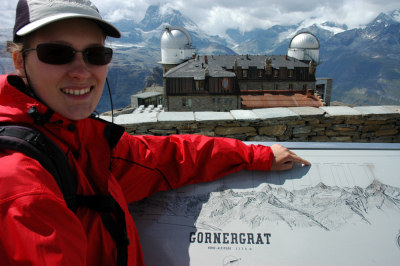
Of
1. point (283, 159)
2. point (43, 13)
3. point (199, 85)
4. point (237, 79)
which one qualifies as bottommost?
point (199, 85)

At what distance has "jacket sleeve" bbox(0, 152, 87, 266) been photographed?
1039 mm

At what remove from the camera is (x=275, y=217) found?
1.98 metres

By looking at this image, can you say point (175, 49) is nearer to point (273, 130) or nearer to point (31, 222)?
point (273, 130)

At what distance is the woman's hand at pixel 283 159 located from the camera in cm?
237

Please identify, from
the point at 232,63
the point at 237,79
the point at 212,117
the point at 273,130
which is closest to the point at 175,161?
the point at 212,117

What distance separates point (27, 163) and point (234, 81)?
2874 cm

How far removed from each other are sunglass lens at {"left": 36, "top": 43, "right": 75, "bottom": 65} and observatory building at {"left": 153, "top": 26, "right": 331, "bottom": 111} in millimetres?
26749

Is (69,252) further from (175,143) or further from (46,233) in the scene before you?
(175,143)

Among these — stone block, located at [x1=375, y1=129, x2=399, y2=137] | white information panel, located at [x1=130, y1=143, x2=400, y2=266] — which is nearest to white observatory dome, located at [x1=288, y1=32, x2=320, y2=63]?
stone block, located at [x1=375, y1=129, x2=399, y2=137]

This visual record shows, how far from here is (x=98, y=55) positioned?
1.64 m

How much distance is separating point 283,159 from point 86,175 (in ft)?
4.89

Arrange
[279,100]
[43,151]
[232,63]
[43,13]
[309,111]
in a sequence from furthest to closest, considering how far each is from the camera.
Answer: [232,63] → [279,100] → [309,111] → [43,13] → [43,151]

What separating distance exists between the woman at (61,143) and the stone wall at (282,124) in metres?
2.46

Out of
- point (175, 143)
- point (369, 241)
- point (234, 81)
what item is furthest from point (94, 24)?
point (234, 81)
